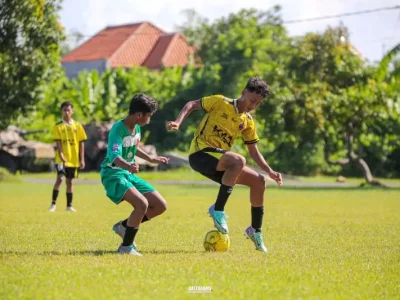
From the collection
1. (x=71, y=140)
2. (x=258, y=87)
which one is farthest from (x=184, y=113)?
(x=71, y=140)

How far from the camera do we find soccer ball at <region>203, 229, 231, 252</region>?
9.30 meters

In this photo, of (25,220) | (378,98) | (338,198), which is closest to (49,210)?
(25,220)

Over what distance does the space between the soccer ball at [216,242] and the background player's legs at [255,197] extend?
14.8 inches

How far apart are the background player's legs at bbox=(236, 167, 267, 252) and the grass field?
19 centimetres

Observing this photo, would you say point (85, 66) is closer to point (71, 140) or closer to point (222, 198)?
point (71, 140)

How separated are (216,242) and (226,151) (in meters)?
1.08

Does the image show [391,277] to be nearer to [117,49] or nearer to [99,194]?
[99,194]

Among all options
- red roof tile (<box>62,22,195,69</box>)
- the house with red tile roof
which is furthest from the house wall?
red roof tile (<box>62,22,195,69</box>)

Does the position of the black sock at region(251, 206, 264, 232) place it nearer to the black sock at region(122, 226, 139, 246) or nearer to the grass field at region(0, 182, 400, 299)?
the grass field at region(0, 182, 400, 299)

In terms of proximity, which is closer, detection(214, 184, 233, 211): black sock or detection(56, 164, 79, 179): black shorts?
detection(214, 184, 233, 211): black sock

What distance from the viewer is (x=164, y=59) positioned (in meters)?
71.5

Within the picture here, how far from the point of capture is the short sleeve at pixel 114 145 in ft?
28.8

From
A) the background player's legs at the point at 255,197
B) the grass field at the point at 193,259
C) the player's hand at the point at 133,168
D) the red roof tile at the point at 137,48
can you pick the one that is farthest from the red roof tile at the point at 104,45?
the player's hand at the point at 133,168

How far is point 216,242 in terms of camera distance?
9.30m
